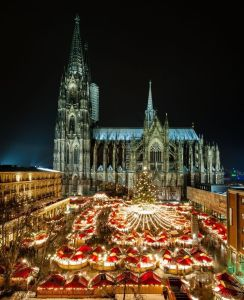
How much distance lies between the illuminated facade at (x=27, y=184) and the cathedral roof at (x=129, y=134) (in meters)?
23.8

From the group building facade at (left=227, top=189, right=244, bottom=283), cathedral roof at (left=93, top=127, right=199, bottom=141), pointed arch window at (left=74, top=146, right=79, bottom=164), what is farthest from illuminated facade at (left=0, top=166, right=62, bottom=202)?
building facade at (left=227, top=189, right=244, bottom=283)

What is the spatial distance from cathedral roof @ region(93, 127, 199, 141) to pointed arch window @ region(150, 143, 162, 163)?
8128 millimetres

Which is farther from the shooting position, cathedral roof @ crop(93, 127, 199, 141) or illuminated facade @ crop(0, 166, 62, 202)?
cathedral roof @ crop(93, 127, 199, 141)

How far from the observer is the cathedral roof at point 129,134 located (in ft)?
295

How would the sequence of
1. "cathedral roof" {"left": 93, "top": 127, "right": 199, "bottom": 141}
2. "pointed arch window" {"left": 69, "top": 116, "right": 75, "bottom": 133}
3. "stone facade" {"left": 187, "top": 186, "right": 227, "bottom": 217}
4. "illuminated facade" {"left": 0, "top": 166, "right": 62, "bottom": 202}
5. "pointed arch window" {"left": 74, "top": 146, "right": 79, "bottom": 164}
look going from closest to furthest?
"illuminated facade" {"left": 0, "top": 166, "right": 62, "bottom": 202}
"stone facade" {"left": 187, "top": 186, "right": 227, "bottom": 217}
"pointed arch window" {"left": 74, "top": 146, "right": 79, "bottom": 164}
"pointed arch window" {"left": 69, "top": 116, "right": 75, "bottom": 133}
"cathedral roof" {"left": 93, "top": 127, "right": 199, "bottom": 141}

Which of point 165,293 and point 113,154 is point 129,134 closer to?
point 113,154

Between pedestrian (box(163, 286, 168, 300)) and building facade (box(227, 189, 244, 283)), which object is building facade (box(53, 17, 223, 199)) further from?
pedestrian (box(163, 286, 168, 300))

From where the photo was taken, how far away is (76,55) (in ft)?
276

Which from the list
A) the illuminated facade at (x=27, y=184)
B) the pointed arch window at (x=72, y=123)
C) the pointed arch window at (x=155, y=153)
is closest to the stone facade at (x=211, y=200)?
the pointed arch window at (x=155, y=153)

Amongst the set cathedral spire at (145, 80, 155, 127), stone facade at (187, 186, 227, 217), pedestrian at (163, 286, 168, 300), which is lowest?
pedestrian at (163, 286, 168, 300)

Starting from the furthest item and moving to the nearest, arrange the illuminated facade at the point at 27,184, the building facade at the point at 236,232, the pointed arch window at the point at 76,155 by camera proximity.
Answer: the pointed arch window at the point at 76,155 < the illuminated facade at the point at 27,184 < the building facade at the point at 236,232

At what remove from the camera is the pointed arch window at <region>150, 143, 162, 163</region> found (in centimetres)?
8194

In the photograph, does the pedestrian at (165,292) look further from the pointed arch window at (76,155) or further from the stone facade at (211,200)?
the pointed arch window at (76,155)

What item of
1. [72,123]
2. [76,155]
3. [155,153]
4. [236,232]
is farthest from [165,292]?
[72,123]
